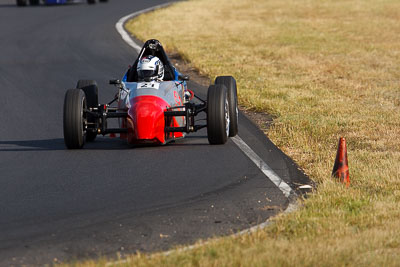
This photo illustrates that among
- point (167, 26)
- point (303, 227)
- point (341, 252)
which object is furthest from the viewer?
point (167, 26)

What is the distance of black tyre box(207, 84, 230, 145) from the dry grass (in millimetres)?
938

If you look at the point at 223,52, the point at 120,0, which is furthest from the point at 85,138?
the point at 120,0

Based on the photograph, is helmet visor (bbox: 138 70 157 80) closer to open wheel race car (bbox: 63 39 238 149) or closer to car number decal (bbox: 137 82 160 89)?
open wheel race car (bbox: 63 39 238 149)

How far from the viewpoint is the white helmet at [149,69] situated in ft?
43.1

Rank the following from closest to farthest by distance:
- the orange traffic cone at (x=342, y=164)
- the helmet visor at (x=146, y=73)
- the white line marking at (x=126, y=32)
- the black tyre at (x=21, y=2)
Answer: the orange traffic cone at (x=342, y=164), the helmet visor at (x=146, y=73), the white line marking at (x=126, y=32), the black tyre at (x=21, y=2)

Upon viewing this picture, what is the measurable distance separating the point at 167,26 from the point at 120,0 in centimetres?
1331

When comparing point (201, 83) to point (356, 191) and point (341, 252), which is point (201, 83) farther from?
point (341, 252)

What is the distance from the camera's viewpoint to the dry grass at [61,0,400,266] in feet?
24.4

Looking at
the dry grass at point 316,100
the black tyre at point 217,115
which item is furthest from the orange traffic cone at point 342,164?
the black tyre at point 217,115

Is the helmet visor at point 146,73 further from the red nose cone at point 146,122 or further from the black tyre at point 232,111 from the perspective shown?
the black tyre at point 232,111

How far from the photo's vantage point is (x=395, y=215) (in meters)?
8.56

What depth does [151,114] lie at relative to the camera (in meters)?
12.0

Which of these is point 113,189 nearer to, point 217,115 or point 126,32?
point 217,115

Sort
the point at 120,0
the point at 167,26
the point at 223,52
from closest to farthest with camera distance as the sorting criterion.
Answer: the point at 223,52 → the point at 167,26 → the point at 120,0
